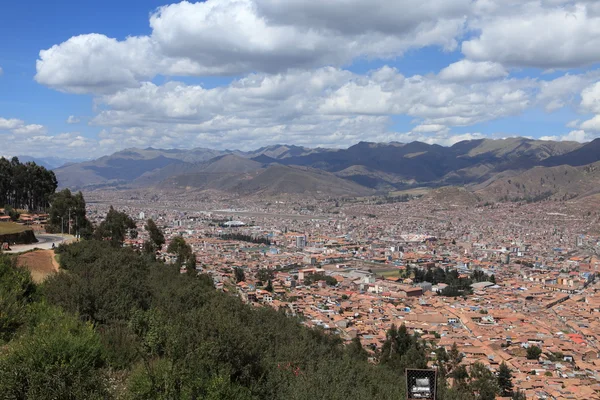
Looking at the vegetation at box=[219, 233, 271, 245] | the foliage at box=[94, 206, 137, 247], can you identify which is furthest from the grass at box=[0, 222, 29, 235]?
the vegetation at box=[219, 233, 271, 245]

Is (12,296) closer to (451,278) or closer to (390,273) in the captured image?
(451,278)

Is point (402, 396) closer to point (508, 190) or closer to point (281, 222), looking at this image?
point (281, 222)

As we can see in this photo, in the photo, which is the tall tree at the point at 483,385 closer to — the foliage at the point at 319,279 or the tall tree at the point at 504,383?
the tall tree at the point at 504,383

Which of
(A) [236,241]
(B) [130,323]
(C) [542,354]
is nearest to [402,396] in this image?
(B) [130,323]

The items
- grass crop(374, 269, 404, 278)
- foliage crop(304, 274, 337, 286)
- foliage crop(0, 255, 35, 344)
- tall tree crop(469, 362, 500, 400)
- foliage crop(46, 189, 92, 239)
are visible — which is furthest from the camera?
grass crop(374, 269, 404, 278)

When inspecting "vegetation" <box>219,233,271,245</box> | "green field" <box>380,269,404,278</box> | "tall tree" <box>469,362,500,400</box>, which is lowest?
Answer: "green field" <box>380,269,404,278</box>

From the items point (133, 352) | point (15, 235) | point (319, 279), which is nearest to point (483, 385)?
point (133, 352)

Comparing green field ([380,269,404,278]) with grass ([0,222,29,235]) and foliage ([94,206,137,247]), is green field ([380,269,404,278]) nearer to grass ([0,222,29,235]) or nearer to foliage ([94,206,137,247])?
foliage ([94,206,137,247])
